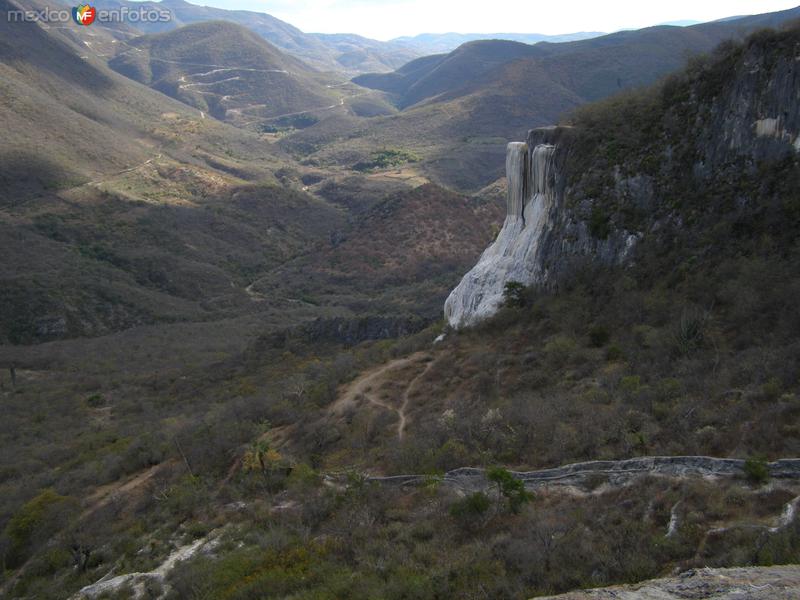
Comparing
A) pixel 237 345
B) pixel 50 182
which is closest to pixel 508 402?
pixel 237 345

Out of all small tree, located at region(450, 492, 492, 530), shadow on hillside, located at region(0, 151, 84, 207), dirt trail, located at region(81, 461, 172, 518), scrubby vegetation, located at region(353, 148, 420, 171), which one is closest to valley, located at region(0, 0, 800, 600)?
small tree, located at region(450, 492, 492, 530)

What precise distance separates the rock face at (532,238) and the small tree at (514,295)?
0.87 ft

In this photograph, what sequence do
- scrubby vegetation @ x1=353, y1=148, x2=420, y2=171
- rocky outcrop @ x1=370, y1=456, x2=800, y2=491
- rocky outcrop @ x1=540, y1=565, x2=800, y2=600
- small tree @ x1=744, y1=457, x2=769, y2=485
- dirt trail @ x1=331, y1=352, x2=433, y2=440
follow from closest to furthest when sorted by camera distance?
rocky outcrop @ x1=540, y1=565, x2=800, y2=600
small tree @ x1=744, y1=457, x2=769, y2=485
rocky outcrop @ x1=370, y1=456, x2=800, y2=491
dirt trail @ x1=331, y1=352, x2=433, y2=440
scrubby vegetation @ x1=353, y1=148, x2=420, y2=171

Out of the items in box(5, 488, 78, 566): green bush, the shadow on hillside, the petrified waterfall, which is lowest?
box(5, 488, 78, 566): green bush

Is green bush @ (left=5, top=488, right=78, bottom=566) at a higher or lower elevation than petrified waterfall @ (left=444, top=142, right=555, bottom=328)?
lower

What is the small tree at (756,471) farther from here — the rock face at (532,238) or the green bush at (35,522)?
the green bush at (35,522)

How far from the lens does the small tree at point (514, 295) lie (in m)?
23.6

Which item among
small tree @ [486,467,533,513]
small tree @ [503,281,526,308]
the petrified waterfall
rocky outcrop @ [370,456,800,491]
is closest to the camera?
rocky outcrop @ [370,456,800,491]

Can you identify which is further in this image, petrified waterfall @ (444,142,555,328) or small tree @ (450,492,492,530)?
petrified waterfall @ (444,142,555,328)

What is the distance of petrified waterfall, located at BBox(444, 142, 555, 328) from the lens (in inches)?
950

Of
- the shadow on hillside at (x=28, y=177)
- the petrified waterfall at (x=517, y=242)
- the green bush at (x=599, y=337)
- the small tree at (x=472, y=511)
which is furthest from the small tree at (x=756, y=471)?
the shadow on hillside at (x=28, y=177)

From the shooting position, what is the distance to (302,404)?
24234mm

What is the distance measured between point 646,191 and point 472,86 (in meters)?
168

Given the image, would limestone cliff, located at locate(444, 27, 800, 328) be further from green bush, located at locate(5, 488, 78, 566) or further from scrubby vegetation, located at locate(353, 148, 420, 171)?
scrubby vegetation, located at locate(353, 148, 420, 171)
